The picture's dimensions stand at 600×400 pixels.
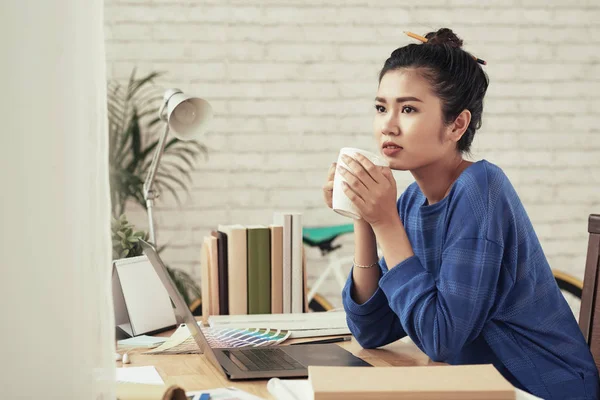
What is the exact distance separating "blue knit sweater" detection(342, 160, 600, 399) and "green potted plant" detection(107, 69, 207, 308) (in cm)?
193

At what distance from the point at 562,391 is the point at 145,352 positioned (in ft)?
2.24

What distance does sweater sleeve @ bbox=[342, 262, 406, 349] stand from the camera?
4.24ft

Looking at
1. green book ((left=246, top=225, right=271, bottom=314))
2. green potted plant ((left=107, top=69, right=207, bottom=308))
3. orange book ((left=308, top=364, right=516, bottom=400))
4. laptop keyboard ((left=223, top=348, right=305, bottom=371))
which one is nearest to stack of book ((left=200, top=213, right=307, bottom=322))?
green book ((left=246, top=225, right=271, bottom=314))

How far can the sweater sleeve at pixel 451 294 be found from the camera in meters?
1.09

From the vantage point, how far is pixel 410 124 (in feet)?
4.00

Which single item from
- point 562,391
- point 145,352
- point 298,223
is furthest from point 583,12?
point 145,352

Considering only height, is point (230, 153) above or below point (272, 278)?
above

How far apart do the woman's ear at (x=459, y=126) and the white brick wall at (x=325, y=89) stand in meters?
2.05

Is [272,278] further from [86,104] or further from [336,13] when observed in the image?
[336,13]

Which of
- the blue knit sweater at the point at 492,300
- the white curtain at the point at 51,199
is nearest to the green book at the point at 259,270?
the blue knit sweater at the point at 492,300

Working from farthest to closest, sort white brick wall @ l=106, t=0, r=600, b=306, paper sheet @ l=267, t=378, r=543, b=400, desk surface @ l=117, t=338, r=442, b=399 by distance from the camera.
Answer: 1. white brick wall @ l=106, t=0, r=600, b=306
2. desk surface @ l=117, t=338, r=442, b=399
3. paper sheet @ l=267, t=378, r=543, b=400

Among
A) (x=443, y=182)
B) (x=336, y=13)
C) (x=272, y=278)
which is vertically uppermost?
(x=336, y=13)

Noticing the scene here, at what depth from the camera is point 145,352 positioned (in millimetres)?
1238

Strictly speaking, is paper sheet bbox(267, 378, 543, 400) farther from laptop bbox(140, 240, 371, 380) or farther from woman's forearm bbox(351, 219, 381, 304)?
woman's forearm bbox(351, 219, 381, 304)
